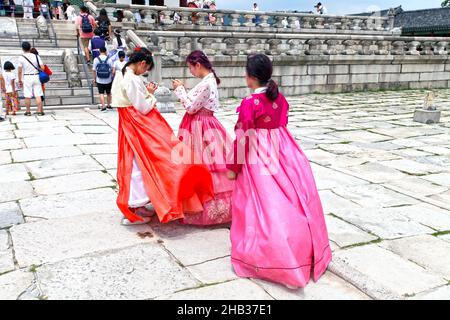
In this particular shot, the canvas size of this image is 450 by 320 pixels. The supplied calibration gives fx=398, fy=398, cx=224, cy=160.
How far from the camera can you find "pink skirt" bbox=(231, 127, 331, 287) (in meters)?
2.77

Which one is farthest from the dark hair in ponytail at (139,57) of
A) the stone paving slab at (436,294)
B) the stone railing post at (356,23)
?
the stone railing post at (356,23)

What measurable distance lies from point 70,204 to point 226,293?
2369mm

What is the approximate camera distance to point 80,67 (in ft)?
38.6

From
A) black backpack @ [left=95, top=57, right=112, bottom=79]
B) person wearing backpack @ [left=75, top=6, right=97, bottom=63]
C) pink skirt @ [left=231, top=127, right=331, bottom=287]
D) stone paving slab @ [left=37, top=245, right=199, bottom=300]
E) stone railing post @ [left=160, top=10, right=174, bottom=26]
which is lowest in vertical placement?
stone paving slab @ [left=37, top=245, right=199, bottom=300]

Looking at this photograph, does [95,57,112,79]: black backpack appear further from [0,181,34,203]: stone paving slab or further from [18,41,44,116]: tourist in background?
[0,181,34,203]: stone paving slab

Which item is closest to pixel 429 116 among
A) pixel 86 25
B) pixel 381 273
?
pixel 381 273

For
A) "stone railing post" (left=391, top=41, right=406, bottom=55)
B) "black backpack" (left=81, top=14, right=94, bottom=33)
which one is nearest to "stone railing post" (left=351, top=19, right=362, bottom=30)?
"stone railing post" (left=391, top=41, right=406, bottom=55)

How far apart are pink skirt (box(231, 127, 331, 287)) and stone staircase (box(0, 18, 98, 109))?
851 centimetres

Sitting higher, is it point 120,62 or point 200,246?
point 120,62

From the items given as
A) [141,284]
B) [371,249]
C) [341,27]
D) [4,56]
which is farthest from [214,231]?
[341,27]

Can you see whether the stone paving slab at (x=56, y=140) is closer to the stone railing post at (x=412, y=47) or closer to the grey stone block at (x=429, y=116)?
the grey stone block at (x=429, y=116)

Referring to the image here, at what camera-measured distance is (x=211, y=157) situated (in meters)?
3.78

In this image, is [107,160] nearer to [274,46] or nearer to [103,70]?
[103,70]

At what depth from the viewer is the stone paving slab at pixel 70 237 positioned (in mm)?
3231
